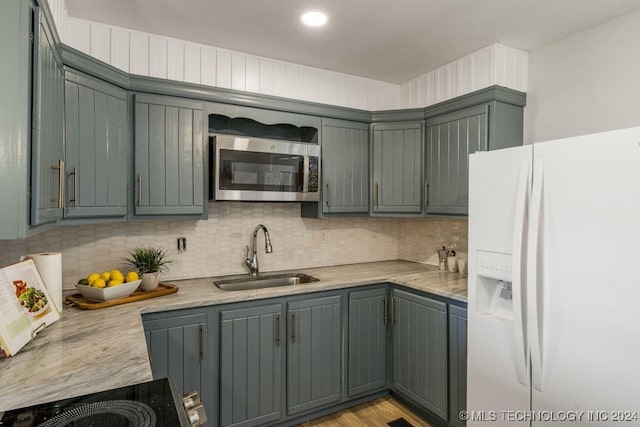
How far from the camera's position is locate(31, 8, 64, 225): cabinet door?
126 cm

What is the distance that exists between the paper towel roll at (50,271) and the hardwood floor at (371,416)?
5.60 feet

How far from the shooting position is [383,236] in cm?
360

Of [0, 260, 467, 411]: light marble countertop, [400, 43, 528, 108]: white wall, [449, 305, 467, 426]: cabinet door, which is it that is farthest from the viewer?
[400, 43, 528, 108]: white wall

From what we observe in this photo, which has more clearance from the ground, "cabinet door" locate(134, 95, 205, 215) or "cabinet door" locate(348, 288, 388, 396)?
"cabinet door" locate(134, 95, 205, 215)

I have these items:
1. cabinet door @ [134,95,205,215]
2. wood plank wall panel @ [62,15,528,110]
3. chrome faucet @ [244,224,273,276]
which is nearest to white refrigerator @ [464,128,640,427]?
wood plank wall panel @ [62,15,528,110]

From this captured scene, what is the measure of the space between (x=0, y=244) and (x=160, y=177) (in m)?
0.92

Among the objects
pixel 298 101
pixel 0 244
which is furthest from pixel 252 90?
pixel 0 244

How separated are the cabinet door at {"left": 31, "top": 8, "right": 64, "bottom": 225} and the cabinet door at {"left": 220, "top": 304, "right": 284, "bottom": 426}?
110 cm

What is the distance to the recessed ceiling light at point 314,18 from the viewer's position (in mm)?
2176

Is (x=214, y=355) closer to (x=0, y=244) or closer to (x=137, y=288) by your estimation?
(x=137, y=288)

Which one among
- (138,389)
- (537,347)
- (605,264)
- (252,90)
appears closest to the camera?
(138,389)

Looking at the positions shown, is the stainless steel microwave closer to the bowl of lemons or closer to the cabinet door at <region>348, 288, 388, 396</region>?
the bowl of lemons

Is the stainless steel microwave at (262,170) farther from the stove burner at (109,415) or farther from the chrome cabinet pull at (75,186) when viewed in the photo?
the stove burner at (109,415)

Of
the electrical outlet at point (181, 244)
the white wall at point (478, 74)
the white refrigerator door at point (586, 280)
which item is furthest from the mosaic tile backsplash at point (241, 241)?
the white refrigerator door at point (586, 280)
